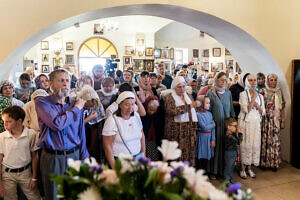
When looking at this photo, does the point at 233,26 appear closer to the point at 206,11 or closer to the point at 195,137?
the point at 206,11

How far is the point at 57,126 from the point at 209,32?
339cm

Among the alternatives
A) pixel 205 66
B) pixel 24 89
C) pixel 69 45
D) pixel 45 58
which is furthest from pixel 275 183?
pixel 45 58

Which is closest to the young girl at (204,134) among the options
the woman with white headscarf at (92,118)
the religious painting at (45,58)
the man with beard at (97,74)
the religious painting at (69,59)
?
the woman with white headscarf at (92,118)

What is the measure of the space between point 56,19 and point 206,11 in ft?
6.53

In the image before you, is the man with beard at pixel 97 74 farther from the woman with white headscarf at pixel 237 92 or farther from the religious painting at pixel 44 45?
the religious painting at pixel 44 45

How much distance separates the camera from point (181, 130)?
3262 mm

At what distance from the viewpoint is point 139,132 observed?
2490 millimetres

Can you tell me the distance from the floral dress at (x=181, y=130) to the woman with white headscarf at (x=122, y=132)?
84 cm

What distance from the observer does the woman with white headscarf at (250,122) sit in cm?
372

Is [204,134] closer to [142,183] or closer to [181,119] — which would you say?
[181,119]

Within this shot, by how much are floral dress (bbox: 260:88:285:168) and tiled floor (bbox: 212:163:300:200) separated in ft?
0.57

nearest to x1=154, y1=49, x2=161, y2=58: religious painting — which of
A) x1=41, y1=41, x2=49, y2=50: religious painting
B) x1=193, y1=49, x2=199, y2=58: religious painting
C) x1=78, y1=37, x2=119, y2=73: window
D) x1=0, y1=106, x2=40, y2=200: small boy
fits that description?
x1=78, y1=37, x2=119, y2=73: window

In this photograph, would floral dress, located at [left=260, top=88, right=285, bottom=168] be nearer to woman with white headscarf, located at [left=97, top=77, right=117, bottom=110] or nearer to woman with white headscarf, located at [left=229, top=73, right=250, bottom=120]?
woman with white headscarf, located at [left=229, top=73, right=250, bottom=120]

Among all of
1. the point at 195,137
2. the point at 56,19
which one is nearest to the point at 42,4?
the point at 56,19
